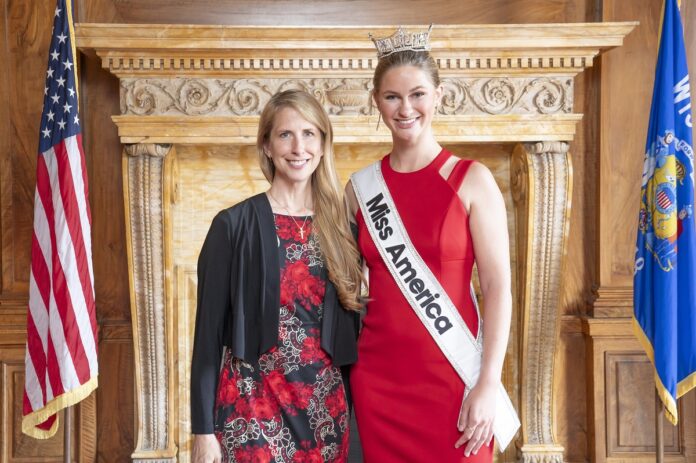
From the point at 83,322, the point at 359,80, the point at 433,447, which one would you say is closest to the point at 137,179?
the point at 83,322

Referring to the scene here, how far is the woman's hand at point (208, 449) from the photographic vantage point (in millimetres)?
1872

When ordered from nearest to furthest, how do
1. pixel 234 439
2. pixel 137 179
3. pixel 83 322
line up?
pixel 234 439 < pixel 83 322 < pixel 137 179

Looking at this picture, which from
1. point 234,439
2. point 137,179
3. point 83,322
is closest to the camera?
point 234,439

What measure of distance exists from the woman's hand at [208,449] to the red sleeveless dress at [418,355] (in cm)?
40

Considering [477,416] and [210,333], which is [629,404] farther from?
[210,333]

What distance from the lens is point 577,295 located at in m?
3.82

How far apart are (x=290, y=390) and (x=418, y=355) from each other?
350mm

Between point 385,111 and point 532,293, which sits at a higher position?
point 385,111

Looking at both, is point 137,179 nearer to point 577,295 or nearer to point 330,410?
point 330,410

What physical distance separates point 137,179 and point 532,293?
1.98 metres

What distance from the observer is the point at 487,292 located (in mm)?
1931

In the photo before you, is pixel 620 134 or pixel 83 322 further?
pixel 620 134

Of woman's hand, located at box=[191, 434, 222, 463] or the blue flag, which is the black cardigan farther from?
the blue flag

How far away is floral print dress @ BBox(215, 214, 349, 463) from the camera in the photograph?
74.0 inches
